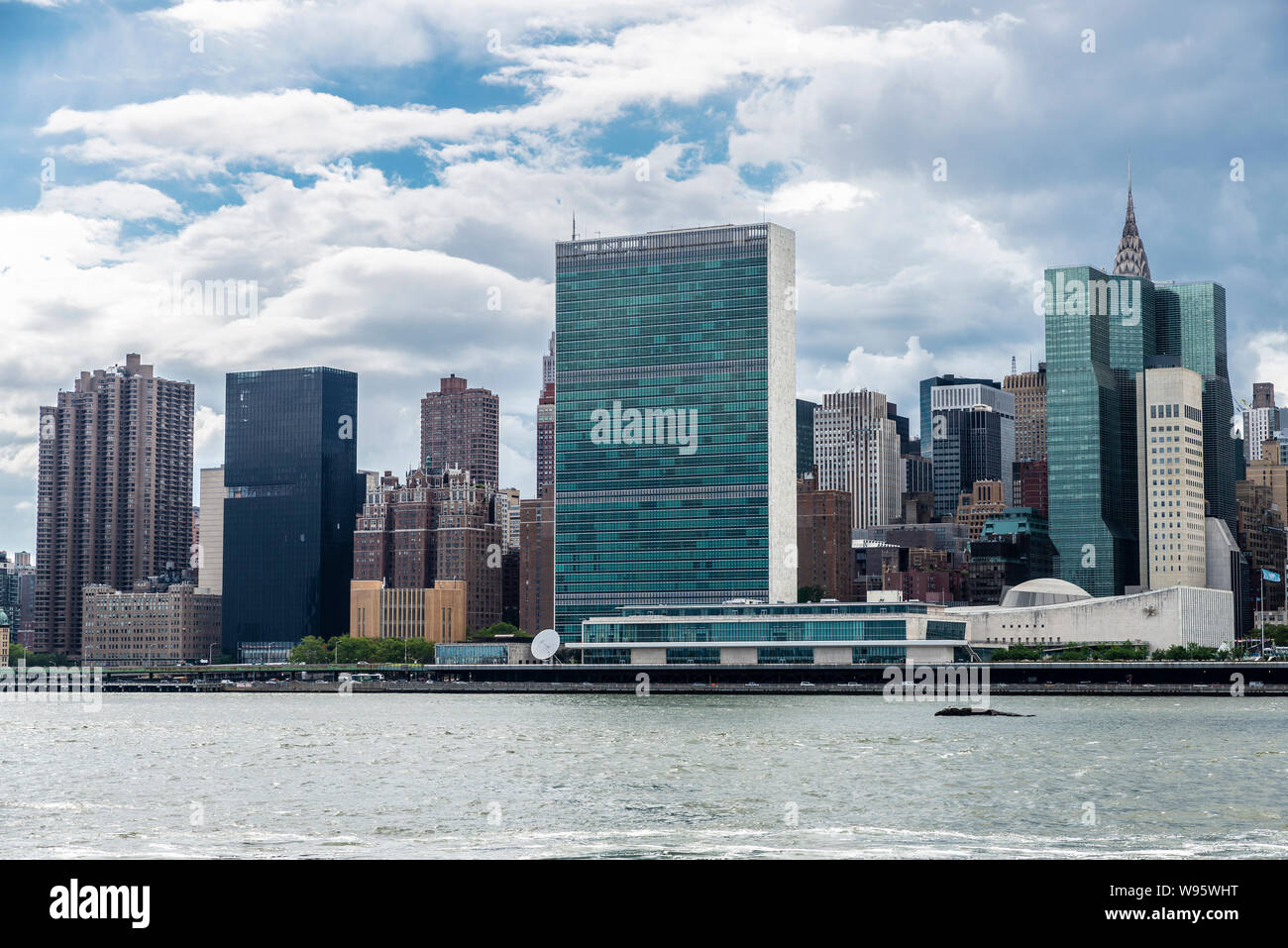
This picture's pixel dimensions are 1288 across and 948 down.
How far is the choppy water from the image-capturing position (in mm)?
46969

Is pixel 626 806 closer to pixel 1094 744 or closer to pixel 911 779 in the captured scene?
pixel 911 779

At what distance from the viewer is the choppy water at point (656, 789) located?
47.0 m

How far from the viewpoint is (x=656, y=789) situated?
218 feet

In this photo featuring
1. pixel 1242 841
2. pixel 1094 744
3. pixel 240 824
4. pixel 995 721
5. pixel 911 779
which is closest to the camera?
pixel 1242 841
